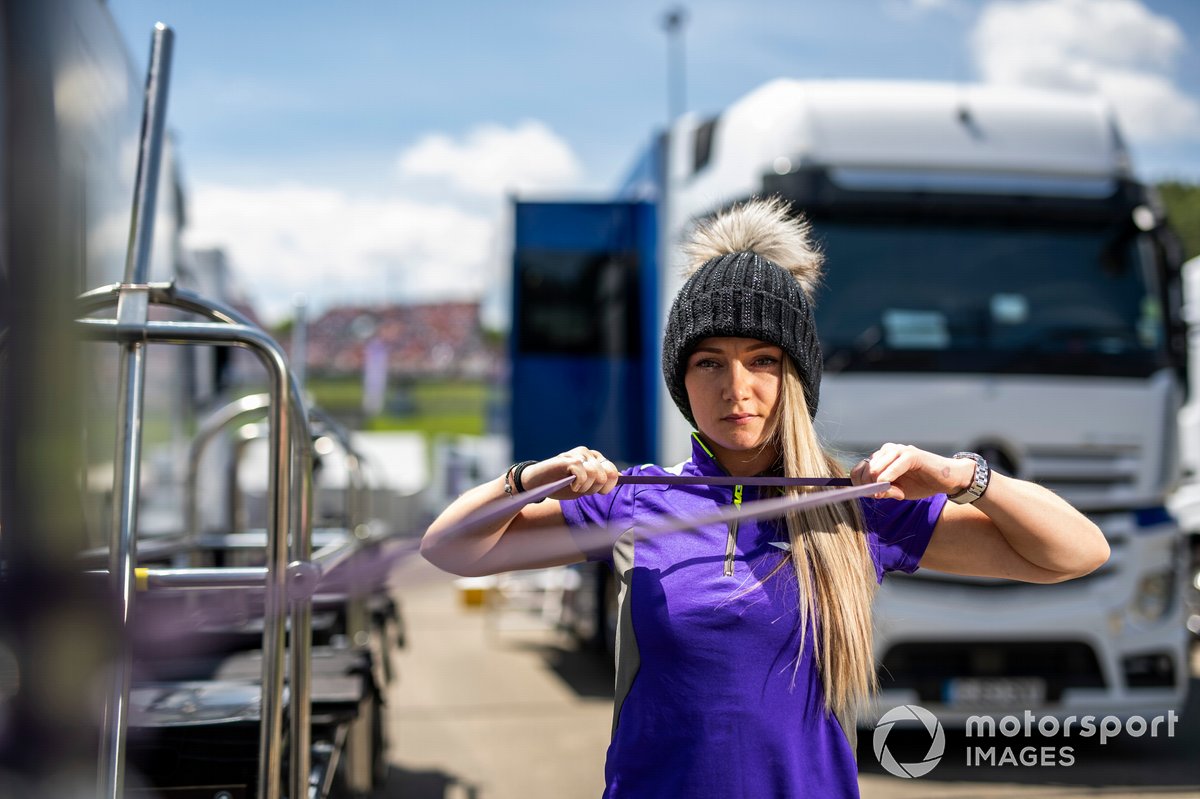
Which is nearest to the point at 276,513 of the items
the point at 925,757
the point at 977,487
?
the point at 977,487

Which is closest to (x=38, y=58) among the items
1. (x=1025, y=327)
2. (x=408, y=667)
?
(x=1025, y=327)

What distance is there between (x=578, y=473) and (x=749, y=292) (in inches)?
17.0

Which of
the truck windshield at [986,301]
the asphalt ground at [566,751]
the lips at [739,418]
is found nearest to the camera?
the lips at [739,418]

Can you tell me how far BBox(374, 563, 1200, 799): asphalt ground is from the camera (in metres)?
5.79

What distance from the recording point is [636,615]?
6.26 feet

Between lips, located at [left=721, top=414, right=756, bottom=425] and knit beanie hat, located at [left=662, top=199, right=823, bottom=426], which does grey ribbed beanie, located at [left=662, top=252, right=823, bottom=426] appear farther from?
lips, located at [left=721, top=414, right=756, bottom=425]

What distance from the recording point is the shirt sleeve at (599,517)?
2010 millimetres

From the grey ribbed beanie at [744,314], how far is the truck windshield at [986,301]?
4.10 meters

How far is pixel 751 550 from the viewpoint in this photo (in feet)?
6.39

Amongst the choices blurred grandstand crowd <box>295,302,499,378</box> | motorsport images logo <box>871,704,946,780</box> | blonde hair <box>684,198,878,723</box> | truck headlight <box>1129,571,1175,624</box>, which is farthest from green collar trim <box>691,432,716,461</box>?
blurred grandstand crowd <box>295,302,499,378</box>

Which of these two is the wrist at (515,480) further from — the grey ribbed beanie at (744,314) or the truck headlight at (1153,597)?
the truck headlight at (1153,597)

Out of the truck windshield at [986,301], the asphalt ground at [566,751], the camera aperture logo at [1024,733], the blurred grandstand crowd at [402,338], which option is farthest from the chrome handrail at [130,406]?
the blurred grandstand crowd at [402,338]

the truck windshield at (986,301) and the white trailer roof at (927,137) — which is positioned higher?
the white trailer roof at (927,137)

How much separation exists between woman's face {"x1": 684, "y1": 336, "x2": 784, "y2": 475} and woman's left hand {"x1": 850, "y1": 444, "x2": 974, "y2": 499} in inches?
6.9
